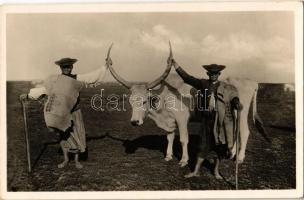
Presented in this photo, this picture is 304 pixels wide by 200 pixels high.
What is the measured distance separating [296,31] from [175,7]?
1.37 m

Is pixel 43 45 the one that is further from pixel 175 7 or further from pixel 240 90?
pixel 240 90

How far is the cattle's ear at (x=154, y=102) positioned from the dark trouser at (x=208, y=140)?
523 millimetres

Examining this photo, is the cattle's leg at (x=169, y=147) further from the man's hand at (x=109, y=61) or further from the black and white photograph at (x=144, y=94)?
the man's hand at (x=109, y=61)

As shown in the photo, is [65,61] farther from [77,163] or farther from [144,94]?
[77,163]

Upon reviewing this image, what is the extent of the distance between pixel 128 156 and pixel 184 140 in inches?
25.7

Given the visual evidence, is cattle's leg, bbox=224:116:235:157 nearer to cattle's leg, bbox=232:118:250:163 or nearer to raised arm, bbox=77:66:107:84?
cattle's leg, bbox=232:118:250:163

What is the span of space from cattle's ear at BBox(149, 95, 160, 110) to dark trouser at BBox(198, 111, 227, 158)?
1.72 ft

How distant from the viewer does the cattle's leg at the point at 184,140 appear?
516 centimetres

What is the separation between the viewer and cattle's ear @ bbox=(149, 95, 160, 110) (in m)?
5.14

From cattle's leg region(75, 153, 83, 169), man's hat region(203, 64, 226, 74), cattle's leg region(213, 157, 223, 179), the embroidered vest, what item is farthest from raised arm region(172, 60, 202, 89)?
cattle's leg region(75, 153, 83, 169)

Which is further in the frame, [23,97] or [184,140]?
[184,140]

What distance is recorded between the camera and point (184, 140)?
5.16 metres

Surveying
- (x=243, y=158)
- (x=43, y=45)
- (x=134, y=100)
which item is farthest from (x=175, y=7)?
(x=243, y=158)

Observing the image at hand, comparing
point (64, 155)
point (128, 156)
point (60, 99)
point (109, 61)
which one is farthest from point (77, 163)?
point (109, 61)
